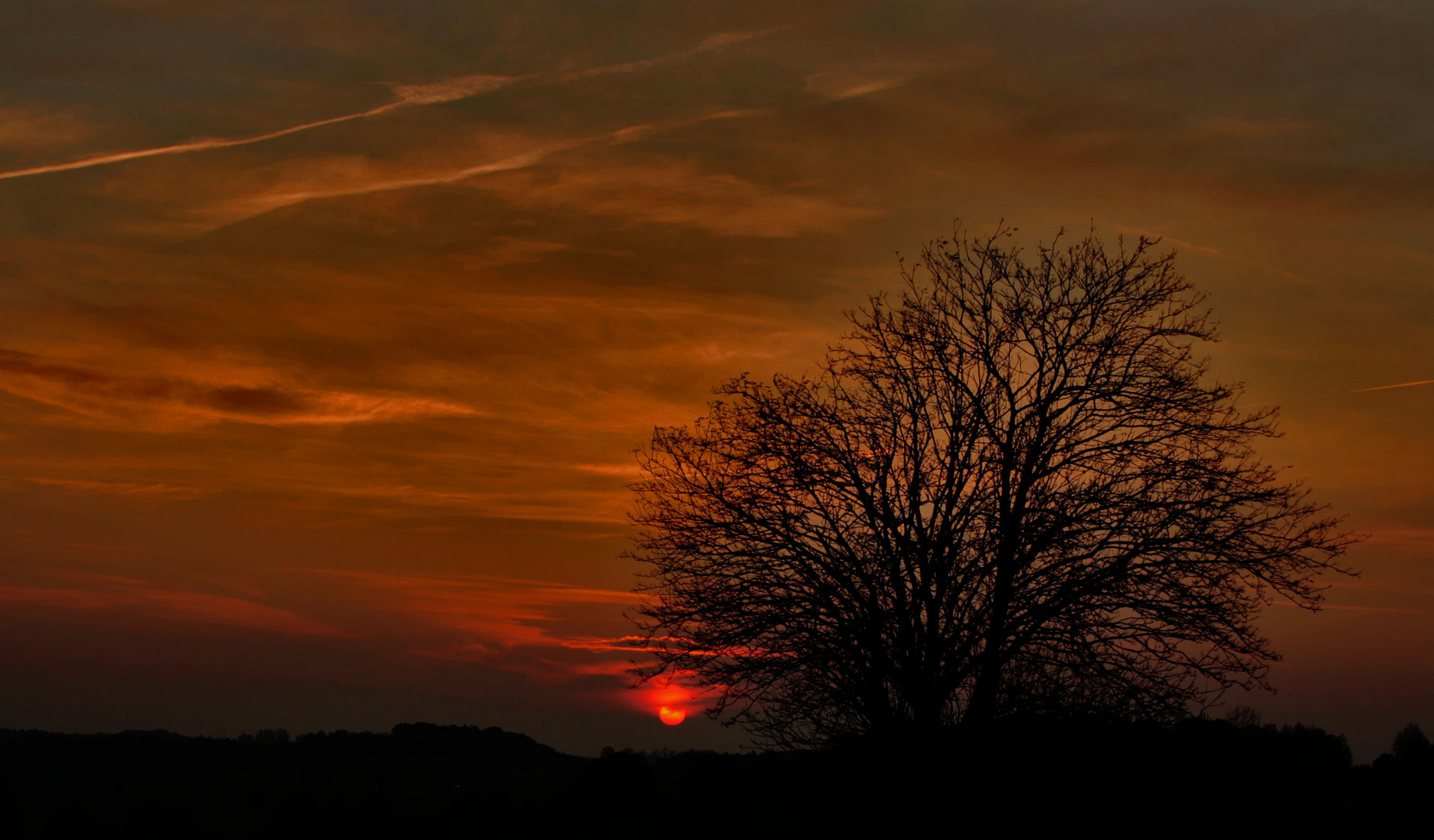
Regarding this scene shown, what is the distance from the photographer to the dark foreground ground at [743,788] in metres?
13.6

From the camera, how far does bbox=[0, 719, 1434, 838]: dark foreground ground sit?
13.6 meters

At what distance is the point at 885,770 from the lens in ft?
45.6

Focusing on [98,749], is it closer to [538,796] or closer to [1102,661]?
[538,796]

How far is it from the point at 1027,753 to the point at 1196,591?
10.7 feet

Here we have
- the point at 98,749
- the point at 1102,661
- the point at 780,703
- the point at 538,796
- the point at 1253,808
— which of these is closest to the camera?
the point at 1102,661

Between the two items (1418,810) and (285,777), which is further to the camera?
(285,777)

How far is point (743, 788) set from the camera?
18.8m

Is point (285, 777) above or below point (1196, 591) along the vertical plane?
below

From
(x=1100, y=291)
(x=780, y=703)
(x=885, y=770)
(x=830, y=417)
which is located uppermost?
(x=1100, y=291)

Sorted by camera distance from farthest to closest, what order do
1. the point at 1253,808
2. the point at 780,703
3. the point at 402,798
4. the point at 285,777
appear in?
the point at 285,777 < the point at 402,798 < the point at 1253,808 < the point at 780,703

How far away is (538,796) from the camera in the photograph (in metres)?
19.9

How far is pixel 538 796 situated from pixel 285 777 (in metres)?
7.83

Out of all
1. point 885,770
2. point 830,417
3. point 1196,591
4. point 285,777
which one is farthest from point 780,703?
point 285,777

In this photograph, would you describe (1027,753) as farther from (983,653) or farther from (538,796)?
(538,796)
